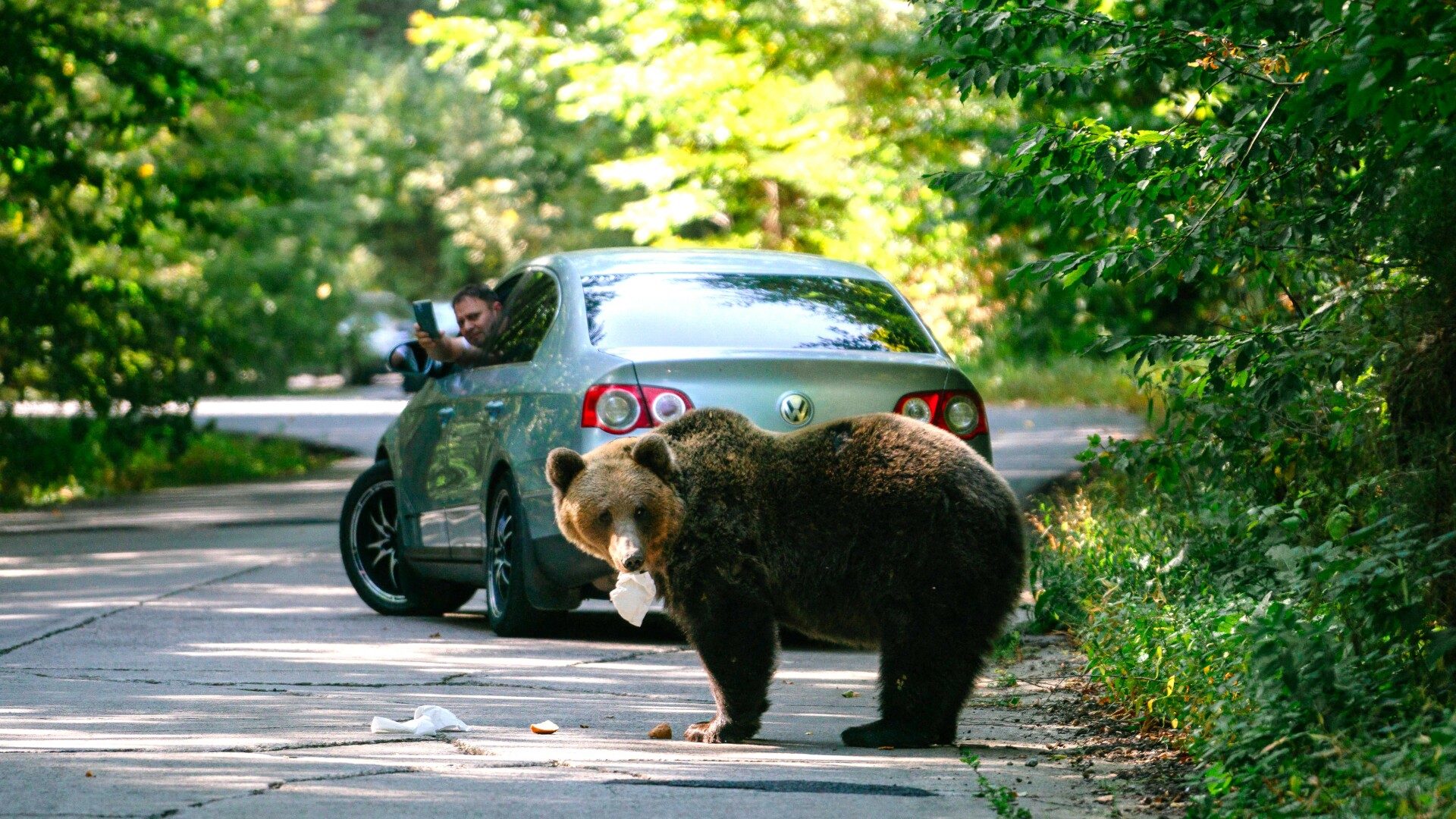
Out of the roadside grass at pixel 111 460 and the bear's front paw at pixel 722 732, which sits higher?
the bear's front paw at pixel 722 732

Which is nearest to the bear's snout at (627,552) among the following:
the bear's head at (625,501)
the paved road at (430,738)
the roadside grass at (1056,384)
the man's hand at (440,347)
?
the bear's head at (625,501)

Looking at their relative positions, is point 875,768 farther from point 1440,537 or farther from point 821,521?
point 1440,537

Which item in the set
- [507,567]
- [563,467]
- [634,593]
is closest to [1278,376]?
[634,593]

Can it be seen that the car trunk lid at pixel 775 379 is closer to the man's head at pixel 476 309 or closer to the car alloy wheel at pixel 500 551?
the car alloy wheel at pixel 500 551

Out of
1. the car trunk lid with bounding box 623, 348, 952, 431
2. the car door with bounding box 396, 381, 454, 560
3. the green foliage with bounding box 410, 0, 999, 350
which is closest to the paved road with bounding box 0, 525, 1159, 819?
the car door with bounding box 396, 381, 454, 560

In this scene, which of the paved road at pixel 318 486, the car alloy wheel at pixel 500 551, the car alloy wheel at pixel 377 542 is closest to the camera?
the car alloy wheel at pixel 500 551

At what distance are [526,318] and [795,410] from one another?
199cm

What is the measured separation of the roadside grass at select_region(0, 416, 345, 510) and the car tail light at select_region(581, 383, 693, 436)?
1179 centimetres

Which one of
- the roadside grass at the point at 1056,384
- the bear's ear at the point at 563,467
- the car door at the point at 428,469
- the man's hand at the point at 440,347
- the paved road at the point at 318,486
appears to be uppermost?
the bear's ear at the point at 563,467

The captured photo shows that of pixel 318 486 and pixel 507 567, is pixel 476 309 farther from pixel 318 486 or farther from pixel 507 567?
pixel 318 486

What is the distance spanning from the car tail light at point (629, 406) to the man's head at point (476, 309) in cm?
233

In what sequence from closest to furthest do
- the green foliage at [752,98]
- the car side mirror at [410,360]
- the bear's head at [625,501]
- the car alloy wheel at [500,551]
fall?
the bear's head at [625,501] → the car alloy wheel at [500,551] → the car side mirror at [410,360] → the green foliage at [752,98]

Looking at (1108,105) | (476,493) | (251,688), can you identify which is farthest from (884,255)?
(251,688)

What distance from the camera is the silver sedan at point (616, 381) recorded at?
8.22 meters
